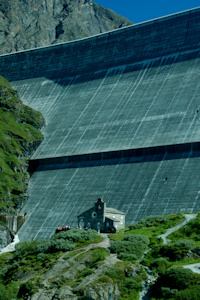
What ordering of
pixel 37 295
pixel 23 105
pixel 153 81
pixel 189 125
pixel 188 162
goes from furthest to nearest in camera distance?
pixel 23 105, pixel 153 81, pixel 189 125, pixel 188 162, pixel 37 295

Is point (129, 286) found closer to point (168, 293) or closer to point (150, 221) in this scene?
point (168, 293)

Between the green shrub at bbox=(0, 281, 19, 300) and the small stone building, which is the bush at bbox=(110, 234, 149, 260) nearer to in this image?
the small stone building

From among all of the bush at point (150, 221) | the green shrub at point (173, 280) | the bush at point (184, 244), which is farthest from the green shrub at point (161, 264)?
the bush at point (150, 221)

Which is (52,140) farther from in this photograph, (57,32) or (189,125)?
(57,32)

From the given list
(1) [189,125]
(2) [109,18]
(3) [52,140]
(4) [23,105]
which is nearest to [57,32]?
(2) [109,18]

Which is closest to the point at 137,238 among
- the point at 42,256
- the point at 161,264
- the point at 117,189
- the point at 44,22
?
the point at 161,264

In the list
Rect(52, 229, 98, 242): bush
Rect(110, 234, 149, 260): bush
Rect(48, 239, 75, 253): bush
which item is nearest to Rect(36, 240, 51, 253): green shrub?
Rect(48, 239, 75, 253): bush
